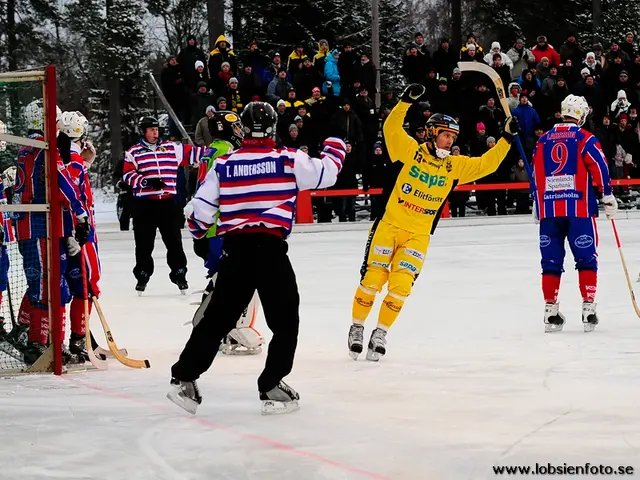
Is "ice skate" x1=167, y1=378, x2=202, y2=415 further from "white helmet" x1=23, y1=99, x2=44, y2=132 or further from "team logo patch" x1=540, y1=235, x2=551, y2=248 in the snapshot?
"team logo patch" x1=540, y1=235, x2=551, y2=248

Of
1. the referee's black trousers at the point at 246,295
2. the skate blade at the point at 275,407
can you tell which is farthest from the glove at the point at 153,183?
the skate blade at the point at 275,407

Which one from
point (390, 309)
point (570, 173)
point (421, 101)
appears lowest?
point (390, 309)

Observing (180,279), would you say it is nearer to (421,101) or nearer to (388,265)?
(388,265)

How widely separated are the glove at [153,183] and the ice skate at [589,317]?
14.5 feet

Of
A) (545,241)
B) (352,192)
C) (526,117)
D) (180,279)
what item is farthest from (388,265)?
(526,117)

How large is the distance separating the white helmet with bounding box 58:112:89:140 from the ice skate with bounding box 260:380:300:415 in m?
2.67

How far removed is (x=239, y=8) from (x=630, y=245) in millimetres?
18497

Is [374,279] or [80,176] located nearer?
[80,176]

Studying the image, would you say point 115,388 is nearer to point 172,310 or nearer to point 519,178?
point 172,310

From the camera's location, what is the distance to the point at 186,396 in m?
5.78

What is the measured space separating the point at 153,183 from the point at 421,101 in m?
9.27

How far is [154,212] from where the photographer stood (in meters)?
11.5

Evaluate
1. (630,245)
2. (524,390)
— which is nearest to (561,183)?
(524,390)

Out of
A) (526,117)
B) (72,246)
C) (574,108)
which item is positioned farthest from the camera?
(526,117)
